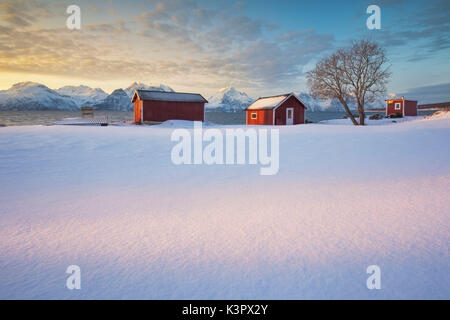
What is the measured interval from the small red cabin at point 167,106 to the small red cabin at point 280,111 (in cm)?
840

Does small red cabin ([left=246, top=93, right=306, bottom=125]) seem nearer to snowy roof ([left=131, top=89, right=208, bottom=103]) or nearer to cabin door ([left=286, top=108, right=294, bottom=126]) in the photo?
cabin door ([left=286, top=108, right=294, bottom=126])

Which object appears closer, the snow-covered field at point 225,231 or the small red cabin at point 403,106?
the snow-covered field at point 225,231

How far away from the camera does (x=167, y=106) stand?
1361 inches

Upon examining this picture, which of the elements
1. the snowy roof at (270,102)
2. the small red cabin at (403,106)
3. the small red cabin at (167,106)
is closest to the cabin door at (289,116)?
the snowy roof at (270,102)

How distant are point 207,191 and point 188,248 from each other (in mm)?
2600

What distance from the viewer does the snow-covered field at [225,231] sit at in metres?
2.58

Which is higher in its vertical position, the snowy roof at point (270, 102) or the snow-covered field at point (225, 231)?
the snowy roof at point (270, 102)

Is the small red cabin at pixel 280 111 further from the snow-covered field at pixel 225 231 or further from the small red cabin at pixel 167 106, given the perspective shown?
the snow-covered field at pixel 225 231

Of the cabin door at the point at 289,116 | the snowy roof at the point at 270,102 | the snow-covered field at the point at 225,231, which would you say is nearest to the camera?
the snow-covered field at the point at 225,231

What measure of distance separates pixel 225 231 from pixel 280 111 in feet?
106

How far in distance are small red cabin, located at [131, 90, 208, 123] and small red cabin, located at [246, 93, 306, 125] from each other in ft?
27.5

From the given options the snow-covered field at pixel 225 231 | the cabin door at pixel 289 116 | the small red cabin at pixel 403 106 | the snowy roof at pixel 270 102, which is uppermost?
the small red cabin at pixel 403 106
